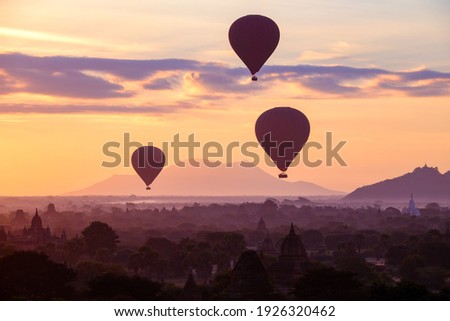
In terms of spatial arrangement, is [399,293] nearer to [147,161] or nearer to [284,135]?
[284,135]

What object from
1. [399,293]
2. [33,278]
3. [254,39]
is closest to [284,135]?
[254,39]

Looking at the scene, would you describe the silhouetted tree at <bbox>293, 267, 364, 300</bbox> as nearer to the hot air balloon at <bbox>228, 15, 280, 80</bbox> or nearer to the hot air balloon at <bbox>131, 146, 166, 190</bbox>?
the hot air balloon at <bbox>228, 15, 280, 80</bbox>

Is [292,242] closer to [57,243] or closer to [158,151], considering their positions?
[158,151]

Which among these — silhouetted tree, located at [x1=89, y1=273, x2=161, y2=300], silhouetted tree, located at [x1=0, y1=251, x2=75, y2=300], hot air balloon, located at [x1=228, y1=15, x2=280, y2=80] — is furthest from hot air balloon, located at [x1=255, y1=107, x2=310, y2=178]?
silhouetted tree, located at [x1=89, y1=273, x2=161, y2=300]

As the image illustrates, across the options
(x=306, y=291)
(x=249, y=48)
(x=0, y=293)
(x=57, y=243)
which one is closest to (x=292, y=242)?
(x=306, y=291)

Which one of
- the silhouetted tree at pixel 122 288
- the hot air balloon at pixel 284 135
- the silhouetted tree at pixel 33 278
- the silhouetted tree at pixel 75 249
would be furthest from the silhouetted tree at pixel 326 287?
the silhouetted tree at pixel 75 249
